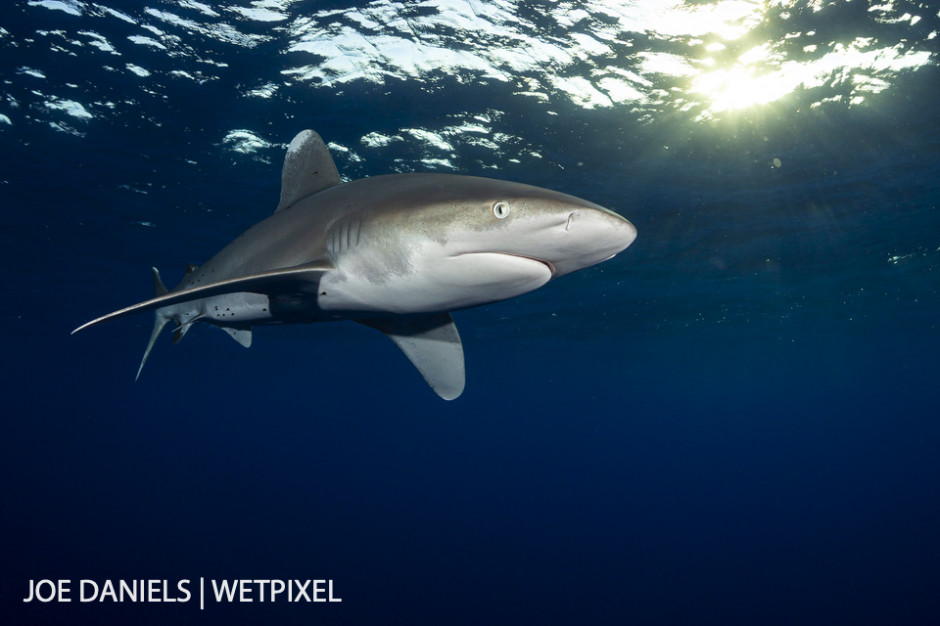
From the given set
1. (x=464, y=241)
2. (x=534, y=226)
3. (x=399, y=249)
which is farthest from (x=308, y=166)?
(x=534, y=226)

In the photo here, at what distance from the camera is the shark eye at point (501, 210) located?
2.39 metres

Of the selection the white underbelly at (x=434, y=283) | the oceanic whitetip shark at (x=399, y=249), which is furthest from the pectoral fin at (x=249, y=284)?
the white underbelly at (x=434, y=283)

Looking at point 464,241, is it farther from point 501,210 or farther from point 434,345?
point 434,345

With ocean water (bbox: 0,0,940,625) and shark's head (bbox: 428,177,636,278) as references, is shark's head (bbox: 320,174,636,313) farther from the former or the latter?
ocean water (bbox: 0,0,940,625)

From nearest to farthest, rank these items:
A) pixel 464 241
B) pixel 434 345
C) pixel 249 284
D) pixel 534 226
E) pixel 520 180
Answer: pixel 534 226 < pixel 464 241 < pixel 249 284 < pixel 434 345 < pixel 520 180

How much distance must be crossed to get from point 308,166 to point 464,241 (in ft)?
7.98

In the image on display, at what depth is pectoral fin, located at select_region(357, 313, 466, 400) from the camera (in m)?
4.46

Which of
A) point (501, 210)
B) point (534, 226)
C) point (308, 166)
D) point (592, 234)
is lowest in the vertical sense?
point (592, 234)

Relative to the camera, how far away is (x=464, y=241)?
8.34 feet

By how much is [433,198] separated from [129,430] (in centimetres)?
16871

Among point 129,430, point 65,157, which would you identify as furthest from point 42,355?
point 129,430

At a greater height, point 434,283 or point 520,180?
point 520,180

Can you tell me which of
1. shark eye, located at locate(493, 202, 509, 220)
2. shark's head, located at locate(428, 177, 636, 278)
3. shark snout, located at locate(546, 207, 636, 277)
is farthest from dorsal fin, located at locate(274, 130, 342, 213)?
shark snout, located at locate(546, 207, 636, 277)

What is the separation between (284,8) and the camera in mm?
7672
